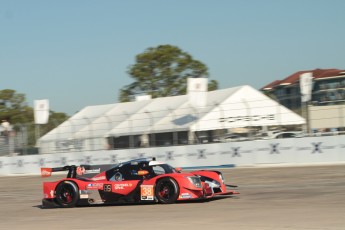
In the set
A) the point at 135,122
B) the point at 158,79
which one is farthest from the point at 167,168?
the point at 158,79

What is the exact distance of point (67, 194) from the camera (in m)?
13.0

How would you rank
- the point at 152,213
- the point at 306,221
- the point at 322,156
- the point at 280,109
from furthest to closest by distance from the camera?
the point at 280,109
the point at 322,156
the point at 152,213
the point at 306,221

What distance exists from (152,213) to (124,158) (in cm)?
1860

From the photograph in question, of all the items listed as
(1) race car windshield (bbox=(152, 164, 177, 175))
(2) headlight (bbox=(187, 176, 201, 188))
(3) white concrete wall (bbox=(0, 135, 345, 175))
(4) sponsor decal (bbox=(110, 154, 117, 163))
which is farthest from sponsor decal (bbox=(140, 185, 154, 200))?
(4) sponsor decal (bbox=(110, 154, 117, 163))

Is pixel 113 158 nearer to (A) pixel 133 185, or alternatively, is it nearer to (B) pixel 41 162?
(B) pixel 41 162

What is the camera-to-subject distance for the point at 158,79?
61.9 metres

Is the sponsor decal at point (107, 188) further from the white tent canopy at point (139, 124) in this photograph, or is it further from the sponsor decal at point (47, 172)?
the white tent canopy at point (139, 124)

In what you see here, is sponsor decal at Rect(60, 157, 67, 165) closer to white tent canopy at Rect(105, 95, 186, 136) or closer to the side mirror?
white tent canopy at Rect(105, 95, 186, 136)

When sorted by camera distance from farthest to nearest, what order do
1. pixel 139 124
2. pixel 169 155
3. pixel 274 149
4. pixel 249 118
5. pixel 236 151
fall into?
pixel 139 124
pixel 169 155
pixel 249 118
pixel 236 151
pixel 274 149

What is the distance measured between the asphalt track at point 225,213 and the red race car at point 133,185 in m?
0.23

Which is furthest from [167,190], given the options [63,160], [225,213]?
[63,160]

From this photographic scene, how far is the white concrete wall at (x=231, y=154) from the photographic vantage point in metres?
23.0

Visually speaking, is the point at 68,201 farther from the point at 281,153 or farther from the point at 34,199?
the point at 281,153

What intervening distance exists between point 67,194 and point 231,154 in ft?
44.6
